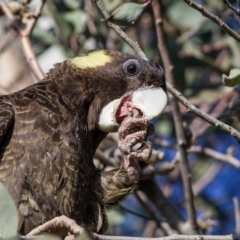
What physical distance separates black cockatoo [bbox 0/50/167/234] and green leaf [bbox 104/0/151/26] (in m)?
0.19

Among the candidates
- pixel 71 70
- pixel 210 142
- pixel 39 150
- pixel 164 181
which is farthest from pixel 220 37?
pixel 39 150

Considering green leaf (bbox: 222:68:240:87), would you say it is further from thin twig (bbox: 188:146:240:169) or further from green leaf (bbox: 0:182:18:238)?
thin twig (bbox: 188:146:240:169)

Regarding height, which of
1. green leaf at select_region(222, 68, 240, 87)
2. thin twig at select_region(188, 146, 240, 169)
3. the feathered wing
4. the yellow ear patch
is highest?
the yellow ear patch

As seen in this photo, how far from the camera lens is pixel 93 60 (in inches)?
101

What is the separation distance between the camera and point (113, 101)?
8.09ft

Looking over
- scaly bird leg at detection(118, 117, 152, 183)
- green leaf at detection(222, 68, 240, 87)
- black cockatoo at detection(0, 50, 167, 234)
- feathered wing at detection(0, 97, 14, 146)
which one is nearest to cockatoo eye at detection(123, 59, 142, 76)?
black cockatoo at detection(0, 50, 167, 234)

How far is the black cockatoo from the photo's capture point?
229 cm

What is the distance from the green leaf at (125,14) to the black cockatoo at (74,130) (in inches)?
7.4

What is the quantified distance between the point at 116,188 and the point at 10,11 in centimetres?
93

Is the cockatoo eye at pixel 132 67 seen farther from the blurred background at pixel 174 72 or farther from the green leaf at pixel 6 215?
the green leaf at pixel 6 215

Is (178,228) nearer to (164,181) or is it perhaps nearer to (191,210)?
(191,210)

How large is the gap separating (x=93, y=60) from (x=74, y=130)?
30cm

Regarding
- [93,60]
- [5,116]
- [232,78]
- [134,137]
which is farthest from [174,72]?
[232,78]

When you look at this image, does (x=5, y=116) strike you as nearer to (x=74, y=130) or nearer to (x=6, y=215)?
(x=74, y=130)
